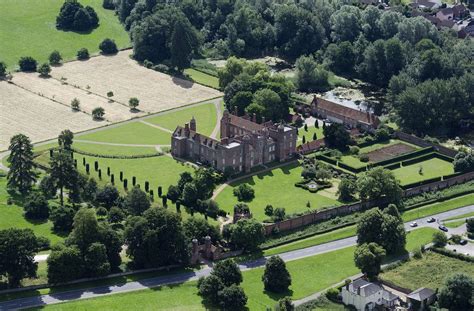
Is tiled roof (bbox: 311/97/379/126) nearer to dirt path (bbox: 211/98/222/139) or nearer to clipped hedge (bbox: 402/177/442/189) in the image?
dirt path (bbox: 211/98/222/139)

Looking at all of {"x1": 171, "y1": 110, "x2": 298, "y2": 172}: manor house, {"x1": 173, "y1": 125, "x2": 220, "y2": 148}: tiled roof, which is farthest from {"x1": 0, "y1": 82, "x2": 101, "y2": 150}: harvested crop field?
{"x1": 171, "y1": 110, "x2": 298, "y2": 172}: manor house

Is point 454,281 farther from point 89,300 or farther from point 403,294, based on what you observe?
point 89,300

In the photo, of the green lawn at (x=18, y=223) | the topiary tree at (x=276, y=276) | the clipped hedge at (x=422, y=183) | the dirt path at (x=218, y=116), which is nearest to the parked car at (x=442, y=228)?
the clipped hedge at (x=422, y=183)

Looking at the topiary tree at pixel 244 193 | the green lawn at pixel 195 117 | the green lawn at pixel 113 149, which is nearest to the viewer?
the topiary tree at pixel 244 193

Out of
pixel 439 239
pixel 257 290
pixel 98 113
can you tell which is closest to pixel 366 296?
pixel 257 290

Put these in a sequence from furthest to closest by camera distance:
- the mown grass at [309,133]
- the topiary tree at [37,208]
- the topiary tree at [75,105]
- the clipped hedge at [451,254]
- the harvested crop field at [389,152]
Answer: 1. the topiary tree at [75,105]
2. the mown grass at [309,133]
3. the harvested crop field at [389,152]
4. the topiary tree at [37,208]
5. the clipped hedge at [451,254]

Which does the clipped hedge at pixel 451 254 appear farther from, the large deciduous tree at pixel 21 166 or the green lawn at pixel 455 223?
the large deciduous tree at pixel 21 166
